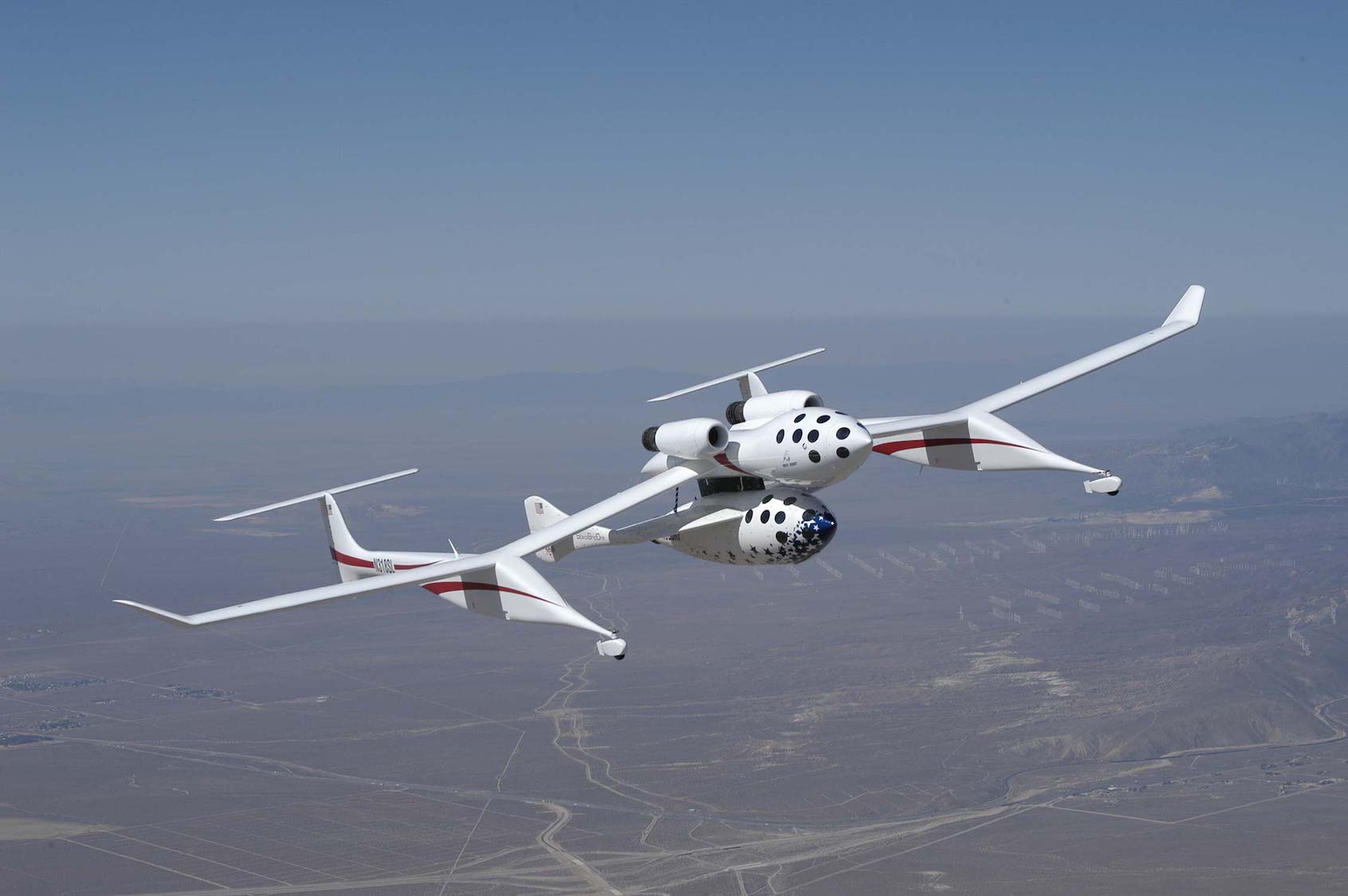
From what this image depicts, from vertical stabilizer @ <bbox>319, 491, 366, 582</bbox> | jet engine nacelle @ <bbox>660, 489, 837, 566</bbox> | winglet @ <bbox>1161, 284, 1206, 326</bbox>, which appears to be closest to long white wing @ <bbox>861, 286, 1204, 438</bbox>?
winglet @ <bbox>1161, 284, 1206, 326</bbox>

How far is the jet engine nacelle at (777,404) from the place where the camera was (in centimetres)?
4212

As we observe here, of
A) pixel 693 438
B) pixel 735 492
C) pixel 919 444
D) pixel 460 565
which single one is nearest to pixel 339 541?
pixel 460 565

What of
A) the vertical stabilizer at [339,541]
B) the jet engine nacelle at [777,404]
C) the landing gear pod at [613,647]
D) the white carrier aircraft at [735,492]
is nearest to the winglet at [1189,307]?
the white carrier aircraft at [735,492]

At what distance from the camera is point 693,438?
38.3 meters

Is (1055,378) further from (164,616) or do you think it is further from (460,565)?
(164,616)

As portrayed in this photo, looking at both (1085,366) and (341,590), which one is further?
(1085,366)

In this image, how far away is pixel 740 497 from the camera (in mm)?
40469

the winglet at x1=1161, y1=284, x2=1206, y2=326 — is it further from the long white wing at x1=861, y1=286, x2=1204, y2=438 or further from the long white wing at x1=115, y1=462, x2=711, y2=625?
the long white wing at x1=115, y1=462, x2=711, y2=625

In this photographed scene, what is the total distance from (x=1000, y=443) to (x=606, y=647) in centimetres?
1685

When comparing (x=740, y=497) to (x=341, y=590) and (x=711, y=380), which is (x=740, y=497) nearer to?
(x=711, y=380)

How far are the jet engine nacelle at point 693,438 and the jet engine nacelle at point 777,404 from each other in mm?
3144

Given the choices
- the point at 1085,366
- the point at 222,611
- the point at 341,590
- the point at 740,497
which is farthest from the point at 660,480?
the point at 1085,366

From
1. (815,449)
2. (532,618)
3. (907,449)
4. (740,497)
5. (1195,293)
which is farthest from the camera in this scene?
(1195,293)

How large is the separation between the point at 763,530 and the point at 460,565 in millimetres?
9220
